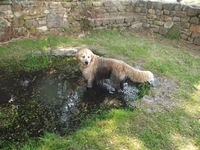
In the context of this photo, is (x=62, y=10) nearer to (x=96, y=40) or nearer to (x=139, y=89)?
(x=96, y=40)

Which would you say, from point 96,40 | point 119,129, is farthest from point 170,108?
point 96,40

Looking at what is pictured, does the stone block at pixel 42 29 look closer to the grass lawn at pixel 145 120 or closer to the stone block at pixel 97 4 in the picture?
the grass lawn at pixel 145 120

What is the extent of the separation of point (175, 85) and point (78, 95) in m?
2.40

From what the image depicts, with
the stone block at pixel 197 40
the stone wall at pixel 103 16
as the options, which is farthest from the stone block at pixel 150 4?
the stone block at pixel 197 40

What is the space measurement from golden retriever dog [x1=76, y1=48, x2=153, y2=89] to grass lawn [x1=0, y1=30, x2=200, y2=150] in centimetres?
86

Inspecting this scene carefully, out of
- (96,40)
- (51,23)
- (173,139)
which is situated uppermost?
(51,23)

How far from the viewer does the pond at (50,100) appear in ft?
12.4

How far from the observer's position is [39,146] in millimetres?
3316

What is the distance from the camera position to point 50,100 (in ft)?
14.9

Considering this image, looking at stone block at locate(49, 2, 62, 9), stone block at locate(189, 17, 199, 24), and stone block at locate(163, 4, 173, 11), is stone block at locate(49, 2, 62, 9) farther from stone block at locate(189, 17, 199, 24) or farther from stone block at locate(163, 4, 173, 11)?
stone block at locate(189, 17, 199, 24)

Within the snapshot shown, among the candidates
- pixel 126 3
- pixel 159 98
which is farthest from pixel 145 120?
pixel 126 3

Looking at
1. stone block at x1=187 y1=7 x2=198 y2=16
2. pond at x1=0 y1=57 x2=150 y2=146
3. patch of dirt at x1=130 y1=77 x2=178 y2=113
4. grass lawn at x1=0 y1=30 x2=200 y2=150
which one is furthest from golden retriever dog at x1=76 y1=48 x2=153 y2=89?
stone block at x1=187 y1=7 x2=198 y2=16

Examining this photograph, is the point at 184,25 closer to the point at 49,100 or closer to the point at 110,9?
the point at 110,9

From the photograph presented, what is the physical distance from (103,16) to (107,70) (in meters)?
4.56
